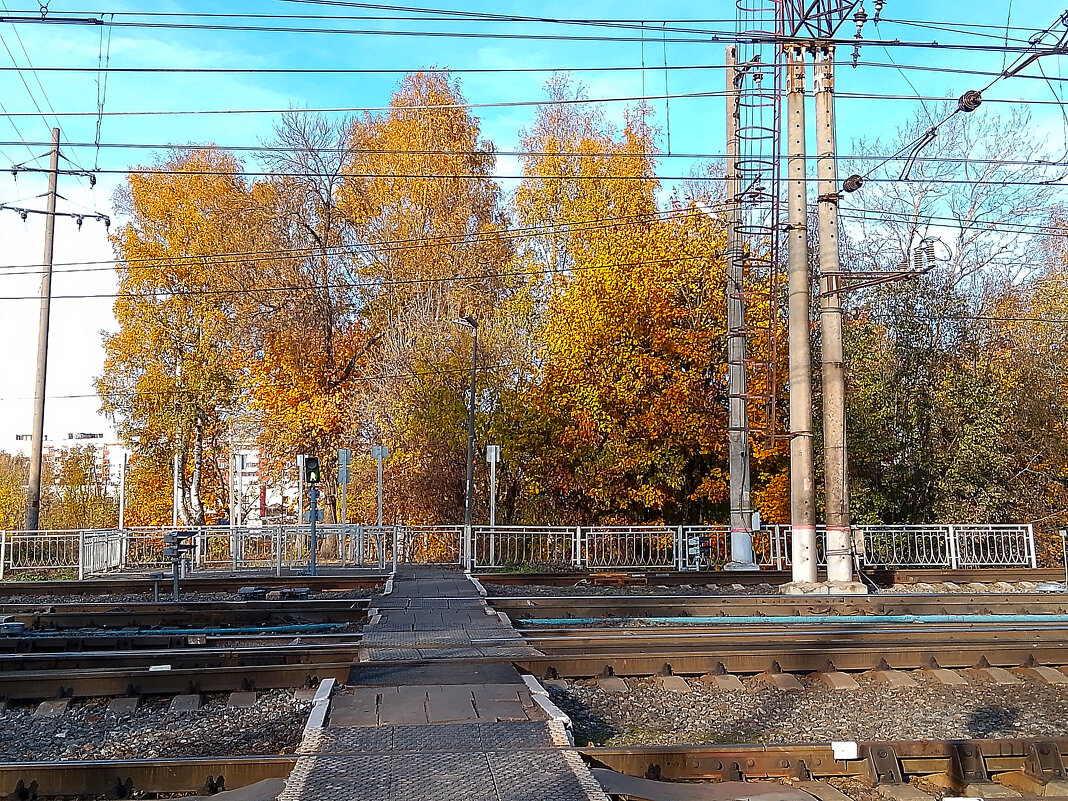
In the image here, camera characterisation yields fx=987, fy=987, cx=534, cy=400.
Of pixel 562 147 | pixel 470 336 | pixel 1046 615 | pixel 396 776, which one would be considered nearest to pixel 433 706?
pixel 396 776

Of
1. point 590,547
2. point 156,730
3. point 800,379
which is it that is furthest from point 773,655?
point 590,547

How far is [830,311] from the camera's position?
1903 cm

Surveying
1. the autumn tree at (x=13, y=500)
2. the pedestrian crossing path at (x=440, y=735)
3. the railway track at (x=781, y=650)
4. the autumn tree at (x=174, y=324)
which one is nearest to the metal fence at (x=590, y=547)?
the railway track at (x=781, y=650)

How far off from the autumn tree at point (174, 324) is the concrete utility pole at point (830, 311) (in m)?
26.4

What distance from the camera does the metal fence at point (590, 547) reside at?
23422 mm

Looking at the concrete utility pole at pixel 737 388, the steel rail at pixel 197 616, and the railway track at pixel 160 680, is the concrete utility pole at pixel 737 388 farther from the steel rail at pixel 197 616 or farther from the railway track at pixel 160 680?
the railway track at pixel 160 680

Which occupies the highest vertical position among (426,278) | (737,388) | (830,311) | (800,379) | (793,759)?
(426,278)

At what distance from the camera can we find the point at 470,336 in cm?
3516

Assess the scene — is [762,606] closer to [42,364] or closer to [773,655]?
[773,655]

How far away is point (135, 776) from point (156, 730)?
1.93 metres

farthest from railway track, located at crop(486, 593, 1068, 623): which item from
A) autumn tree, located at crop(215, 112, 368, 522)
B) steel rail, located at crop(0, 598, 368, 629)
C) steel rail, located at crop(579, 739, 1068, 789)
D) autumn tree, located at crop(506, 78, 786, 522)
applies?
autumn tree, located at crop(215, 112, 368, 522)

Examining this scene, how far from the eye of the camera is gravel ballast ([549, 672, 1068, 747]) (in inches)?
329

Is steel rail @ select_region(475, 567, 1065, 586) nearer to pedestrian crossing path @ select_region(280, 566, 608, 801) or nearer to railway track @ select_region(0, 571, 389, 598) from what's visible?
railway track @ select_region(0, 571, 389, 598)

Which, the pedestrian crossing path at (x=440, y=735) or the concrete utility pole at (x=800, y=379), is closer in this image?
the pedestrian crossing path at (x=440, y=735)
